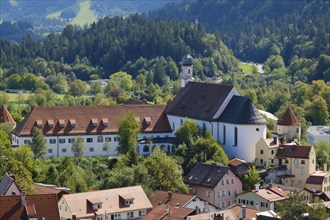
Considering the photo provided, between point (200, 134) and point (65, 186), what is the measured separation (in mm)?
16788

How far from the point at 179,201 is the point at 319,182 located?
18.0 m

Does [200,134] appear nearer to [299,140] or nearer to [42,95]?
[299,140]

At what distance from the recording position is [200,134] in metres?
99.8

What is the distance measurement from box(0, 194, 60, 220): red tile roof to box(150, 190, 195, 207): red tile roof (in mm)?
12081

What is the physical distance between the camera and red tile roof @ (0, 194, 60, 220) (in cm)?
7120

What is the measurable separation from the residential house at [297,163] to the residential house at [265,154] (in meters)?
0.73

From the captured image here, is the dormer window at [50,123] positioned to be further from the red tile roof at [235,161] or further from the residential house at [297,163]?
the residential house at [297,163]

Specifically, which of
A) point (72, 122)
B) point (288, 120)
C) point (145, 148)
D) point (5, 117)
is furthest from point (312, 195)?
point (5, 117)

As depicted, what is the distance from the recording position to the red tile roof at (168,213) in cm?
7569

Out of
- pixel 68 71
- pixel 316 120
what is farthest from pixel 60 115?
pixel 68 71

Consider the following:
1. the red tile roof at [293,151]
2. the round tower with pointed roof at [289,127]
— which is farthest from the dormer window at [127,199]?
the round tower with pointed roof at [289,127]

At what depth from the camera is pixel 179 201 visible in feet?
268

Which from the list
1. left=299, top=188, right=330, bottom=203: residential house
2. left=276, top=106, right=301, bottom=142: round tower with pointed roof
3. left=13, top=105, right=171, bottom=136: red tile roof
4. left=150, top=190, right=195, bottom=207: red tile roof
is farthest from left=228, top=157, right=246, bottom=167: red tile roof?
left=150, top=190, right=195, bottom=207: red tile roof

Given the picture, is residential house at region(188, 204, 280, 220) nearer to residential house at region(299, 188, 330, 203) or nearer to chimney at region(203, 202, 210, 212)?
chimney at region(203, 202, 210, 212)
